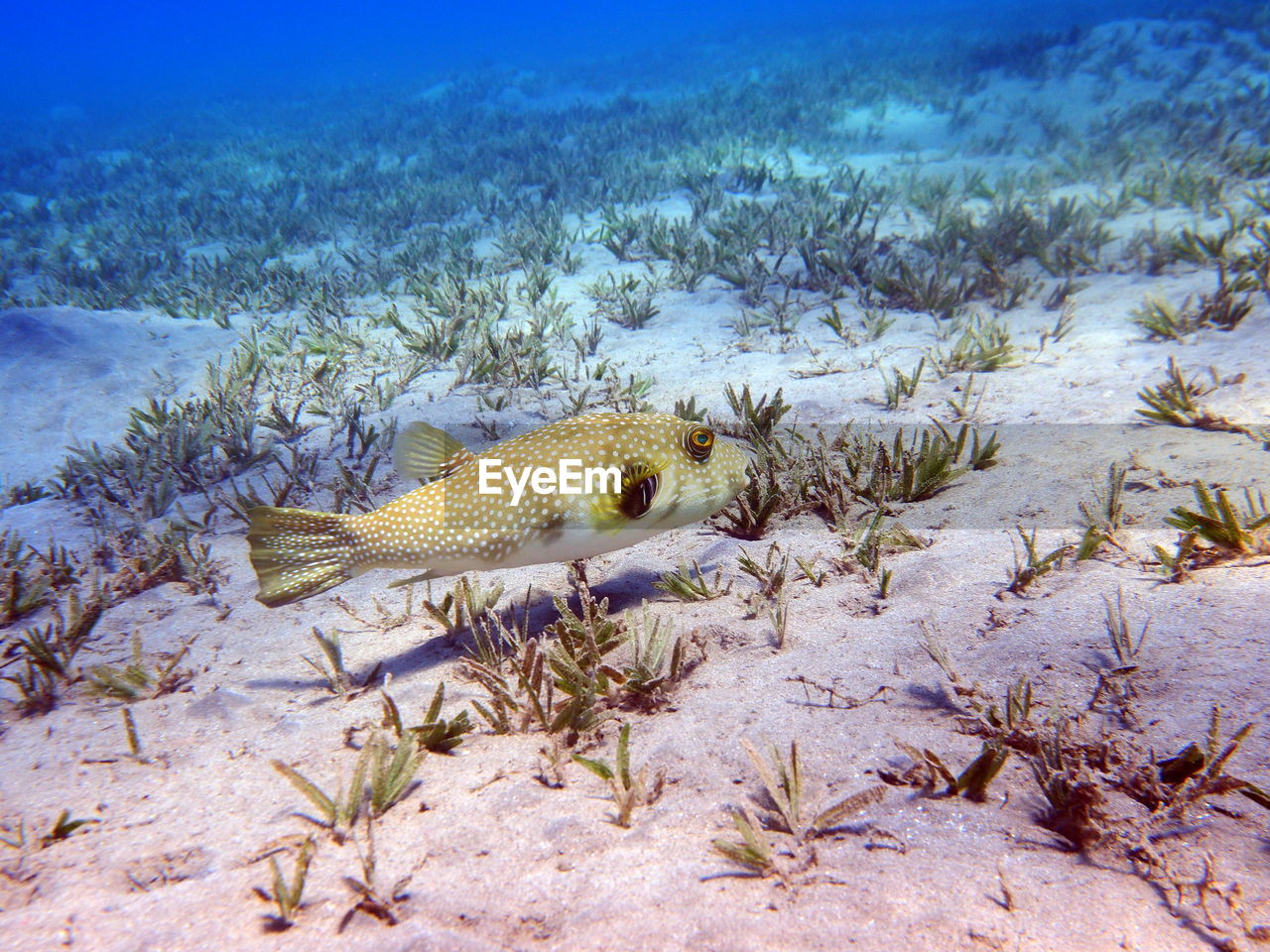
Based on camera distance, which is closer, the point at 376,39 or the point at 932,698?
the point at 932,698

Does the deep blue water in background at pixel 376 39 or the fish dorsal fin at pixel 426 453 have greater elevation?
the deep blue water in background at pixel 376 39

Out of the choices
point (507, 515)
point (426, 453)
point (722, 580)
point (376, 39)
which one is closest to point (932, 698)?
point (722, 580)

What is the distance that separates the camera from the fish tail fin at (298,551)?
3.19 metres

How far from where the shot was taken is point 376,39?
88.6m

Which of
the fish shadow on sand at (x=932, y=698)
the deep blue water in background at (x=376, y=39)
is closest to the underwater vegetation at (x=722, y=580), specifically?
the fish shadow on sand at (x=932, y=698)

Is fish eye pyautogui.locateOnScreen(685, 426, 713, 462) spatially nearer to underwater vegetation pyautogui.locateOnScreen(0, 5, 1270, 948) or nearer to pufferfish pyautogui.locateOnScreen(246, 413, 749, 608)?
pufferfish pyautogui.locateOnScreen(246, 413, 749, 608)

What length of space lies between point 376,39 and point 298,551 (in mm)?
112041

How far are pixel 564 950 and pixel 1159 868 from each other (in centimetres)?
181

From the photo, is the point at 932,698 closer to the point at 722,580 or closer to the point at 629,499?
the point at 722,580

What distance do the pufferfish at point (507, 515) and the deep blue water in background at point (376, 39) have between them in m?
35.3

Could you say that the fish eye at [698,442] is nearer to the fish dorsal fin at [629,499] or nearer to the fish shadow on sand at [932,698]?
the fish dorsal fin at [629,499]

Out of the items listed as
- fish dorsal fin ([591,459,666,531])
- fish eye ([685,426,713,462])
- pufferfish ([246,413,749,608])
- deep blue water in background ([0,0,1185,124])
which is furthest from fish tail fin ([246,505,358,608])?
deep blue water in background ([0,0,1185,124])

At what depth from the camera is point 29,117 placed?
42.5 m

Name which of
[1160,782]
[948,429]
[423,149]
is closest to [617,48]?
[423,149]
